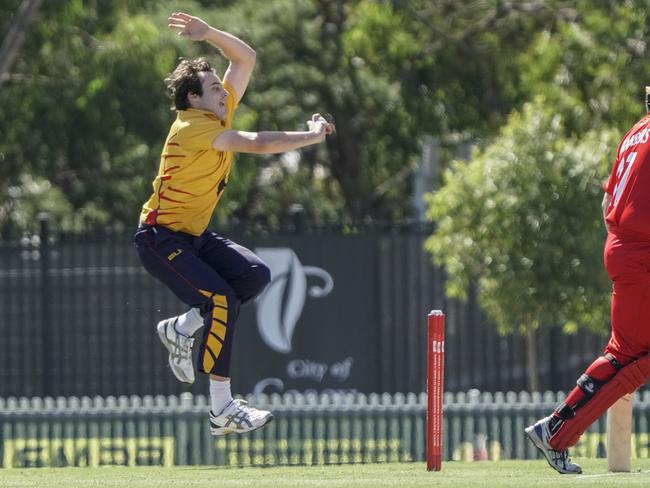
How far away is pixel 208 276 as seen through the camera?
317 inches

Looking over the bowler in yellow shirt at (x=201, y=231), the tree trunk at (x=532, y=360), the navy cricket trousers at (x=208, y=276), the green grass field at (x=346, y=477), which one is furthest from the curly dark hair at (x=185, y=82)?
the tree trunk at (x=532, y=360)

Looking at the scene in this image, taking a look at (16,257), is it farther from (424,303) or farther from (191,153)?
(191,153)

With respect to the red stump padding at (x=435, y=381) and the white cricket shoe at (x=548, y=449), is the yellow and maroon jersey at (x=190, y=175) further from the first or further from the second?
the white cricket shoe at (x=548, y=449)

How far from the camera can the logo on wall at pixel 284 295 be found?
1744cm

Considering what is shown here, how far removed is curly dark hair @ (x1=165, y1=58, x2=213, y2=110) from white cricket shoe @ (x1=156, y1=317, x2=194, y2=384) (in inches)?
46.7

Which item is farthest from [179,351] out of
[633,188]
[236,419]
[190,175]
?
[633,188]

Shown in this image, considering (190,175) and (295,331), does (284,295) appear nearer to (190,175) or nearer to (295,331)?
(295,331)

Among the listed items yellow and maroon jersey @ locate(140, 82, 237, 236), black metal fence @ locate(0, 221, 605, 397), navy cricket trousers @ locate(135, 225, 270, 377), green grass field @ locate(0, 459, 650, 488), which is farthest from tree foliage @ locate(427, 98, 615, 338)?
yellow and maroon jersey @ locate(140, 82, 237, 236)

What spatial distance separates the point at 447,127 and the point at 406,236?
7562 mm

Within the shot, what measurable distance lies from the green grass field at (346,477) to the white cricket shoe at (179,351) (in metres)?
0.54

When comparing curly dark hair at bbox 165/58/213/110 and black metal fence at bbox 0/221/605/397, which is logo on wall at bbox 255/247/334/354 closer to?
black metal fence at bbox 0/221/605/397

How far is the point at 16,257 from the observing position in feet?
56.3

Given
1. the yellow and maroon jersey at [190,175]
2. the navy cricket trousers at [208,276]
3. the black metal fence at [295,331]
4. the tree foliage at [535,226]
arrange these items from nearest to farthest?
the yellow and maroon jersey at [190,175]
the navy cricket trousers at [208,276]
the tree foliage at [535,226]
the black metal fence at [295,331]

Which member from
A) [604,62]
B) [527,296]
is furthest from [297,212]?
[604,62]
